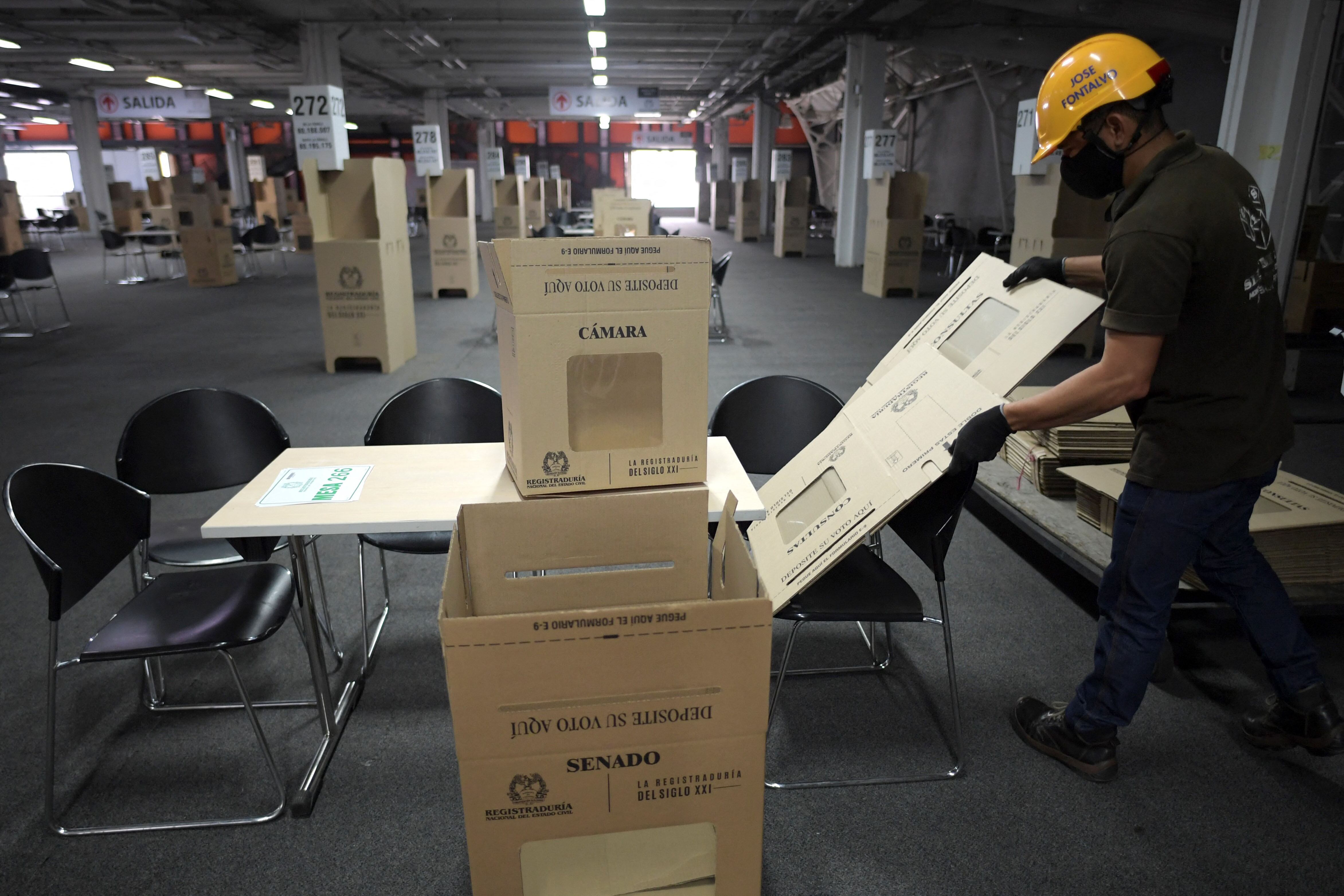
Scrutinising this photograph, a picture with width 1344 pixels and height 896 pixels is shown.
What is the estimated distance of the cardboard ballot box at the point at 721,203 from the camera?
21125mm

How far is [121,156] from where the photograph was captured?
2570 centimetres

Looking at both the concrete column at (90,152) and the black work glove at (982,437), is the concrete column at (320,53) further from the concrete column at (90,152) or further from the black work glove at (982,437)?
the black work glove at (982,437)

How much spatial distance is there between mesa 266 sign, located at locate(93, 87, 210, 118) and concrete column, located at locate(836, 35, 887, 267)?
12104 mm

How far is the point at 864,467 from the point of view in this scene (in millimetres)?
1978

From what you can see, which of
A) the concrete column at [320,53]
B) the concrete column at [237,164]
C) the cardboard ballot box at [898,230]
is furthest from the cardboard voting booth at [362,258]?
the concrete column at [237,164]

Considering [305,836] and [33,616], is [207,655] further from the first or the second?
[305,836]

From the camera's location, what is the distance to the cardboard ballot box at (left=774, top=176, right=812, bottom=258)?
14.4 m

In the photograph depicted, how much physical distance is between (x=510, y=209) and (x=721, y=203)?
35.1ft

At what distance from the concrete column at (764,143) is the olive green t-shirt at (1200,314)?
16773 millimetres

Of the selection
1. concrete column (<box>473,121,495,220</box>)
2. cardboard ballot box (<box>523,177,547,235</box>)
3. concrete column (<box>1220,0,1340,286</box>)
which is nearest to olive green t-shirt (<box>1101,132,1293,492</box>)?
concrete column (<box>1220,0,1340,286</box>)

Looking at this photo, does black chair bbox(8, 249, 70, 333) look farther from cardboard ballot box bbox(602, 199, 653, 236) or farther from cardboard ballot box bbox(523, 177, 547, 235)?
cardboard ballot box bbox(523, 177, 547, 235)

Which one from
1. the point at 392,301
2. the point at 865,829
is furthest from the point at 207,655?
the point at 392,301

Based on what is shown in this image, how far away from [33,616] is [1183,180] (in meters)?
3.58

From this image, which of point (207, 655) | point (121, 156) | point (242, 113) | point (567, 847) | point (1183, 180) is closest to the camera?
point (567, 847)
